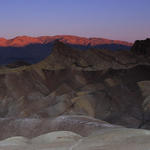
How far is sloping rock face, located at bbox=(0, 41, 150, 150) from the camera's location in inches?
759

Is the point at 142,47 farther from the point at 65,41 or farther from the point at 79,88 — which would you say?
the point at 65,41

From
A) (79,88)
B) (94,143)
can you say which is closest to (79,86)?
(79,88)

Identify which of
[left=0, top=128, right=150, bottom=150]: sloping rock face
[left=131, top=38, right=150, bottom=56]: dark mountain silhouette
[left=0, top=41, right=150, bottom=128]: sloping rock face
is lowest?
[left=0, top=41, right=150, bottom=128]: sloping rock face

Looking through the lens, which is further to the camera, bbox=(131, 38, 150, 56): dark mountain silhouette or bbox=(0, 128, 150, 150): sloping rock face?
bbox=(131, 38, 150, 56): dark mountain silhouette

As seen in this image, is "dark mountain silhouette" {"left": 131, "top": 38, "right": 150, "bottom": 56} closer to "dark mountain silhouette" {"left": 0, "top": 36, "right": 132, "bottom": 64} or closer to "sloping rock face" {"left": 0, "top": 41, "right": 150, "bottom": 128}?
"sloping rock face" {"left": 0, "top": 41, "right": 150, "bottom": 128}

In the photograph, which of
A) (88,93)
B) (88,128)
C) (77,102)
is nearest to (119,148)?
(88,128)

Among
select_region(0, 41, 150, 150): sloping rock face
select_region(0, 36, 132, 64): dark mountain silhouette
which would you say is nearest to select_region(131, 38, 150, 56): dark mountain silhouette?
select_region(0, 41, 150, 150): sloping rock face

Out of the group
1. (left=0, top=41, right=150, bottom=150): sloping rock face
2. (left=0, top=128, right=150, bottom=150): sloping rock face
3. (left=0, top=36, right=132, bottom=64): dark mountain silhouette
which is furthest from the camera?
(left=0, top=36, right=132, bottom=64): dark mountain silhouette

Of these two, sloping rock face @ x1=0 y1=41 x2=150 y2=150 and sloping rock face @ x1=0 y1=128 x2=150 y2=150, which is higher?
sloping rock face @ x1=0 y1=128 x2=150 y2=150

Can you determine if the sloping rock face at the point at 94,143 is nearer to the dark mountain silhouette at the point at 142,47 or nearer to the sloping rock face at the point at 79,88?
the sloping rock face at the point at 79,88

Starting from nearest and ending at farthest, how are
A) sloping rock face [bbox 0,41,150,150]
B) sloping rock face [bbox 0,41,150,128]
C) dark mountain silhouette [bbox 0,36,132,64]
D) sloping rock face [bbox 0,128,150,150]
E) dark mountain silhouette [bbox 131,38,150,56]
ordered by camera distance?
sloping rock face [bbox 0,128,150,150]
sloping rock face [bbox 0,41,150,150]
sloping rock face [bbox 0,41,150,128]
dark mountain silhouette [bbox 131,38,150,56]
dark mountain silhouette [bbox 0,36,132,64]

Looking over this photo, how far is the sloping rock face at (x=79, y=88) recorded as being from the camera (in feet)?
63.3

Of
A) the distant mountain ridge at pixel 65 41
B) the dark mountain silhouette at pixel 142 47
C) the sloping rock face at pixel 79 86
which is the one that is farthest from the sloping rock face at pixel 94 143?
the distant mountain ridge at pixel 65 41

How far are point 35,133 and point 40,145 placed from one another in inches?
181
